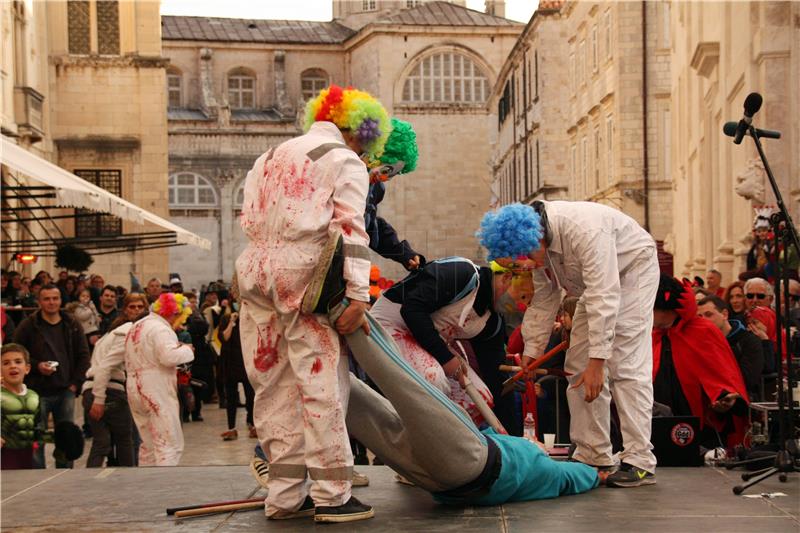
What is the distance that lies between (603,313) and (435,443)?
1131mm

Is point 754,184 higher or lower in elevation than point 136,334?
higher

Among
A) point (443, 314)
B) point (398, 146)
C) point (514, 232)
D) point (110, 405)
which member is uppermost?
point (398, 146)

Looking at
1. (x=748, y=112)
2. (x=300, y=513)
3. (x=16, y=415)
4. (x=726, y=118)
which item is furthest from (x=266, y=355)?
(x=726, y=118)

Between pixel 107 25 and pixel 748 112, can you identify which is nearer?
pixel 748 112

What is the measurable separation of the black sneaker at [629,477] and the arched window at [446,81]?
6978 cm

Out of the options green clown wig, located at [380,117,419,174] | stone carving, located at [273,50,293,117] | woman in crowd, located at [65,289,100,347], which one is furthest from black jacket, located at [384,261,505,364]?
stone carving, located at [273,50,293,117]

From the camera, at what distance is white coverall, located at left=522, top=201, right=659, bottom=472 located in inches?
261

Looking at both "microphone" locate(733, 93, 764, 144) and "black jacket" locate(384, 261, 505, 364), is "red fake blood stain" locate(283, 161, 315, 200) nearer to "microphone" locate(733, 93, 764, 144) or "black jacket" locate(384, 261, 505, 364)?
"black jacket" locate(384, 261, 505, 364)

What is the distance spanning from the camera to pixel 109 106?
38719mm

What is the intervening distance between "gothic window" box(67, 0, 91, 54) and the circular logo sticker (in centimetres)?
3283

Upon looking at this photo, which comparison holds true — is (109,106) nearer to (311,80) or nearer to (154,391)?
(154,391)

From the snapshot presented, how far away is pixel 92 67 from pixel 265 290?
3382 cm

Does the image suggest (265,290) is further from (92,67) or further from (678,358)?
(92,67)

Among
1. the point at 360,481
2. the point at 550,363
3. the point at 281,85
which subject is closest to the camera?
the point at 360,481
